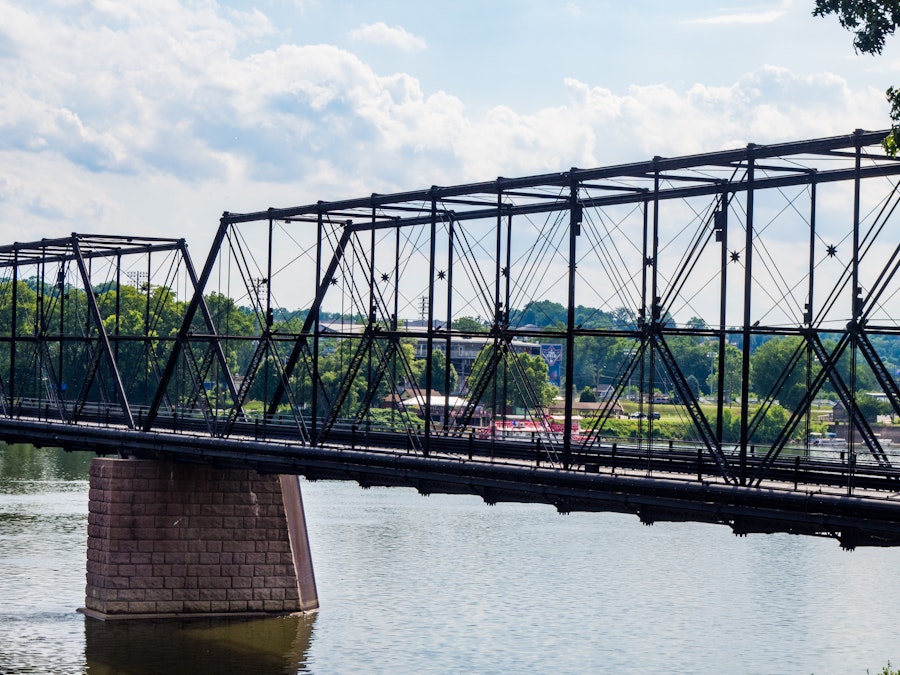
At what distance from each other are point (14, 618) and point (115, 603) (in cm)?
282

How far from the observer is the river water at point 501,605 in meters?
42.2

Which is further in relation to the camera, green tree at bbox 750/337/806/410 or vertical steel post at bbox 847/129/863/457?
green tree at bbox 750/337/806/410

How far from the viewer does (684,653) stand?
43.2 meters

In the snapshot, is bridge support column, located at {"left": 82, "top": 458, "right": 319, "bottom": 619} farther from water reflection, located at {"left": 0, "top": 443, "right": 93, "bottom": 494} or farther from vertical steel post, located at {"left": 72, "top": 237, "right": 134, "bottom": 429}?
water reflection, located at {"left": 0, "top": 443, "right": 93, "bottom": 494}

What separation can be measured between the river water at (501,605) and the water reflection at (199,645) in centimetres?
8

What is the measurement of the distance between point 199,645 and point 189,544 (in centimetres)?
395

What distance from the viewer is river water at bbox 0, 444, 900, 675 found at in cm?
4225

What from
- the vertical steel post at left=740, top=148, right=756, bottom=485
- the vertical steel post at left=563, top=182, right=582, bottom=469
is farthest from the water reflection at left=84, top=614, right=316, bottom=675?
the vertical steel post at left=740, top=148, right=756, bottom=485

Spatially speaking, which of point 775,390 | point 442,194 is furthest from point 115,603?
point 775,390

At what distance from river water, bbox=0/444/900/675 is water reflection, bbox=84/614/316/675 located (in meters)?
0.08

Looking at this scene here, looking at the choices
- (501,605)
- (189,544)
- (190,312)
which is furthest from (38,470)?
(501,605)

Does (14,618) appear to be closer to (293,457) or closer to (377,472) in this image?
(293,457)

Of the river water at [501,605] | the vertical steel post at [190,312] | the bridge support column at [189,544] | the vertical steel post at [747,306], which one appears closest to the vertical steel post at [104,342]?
the vertical steel post at [190,312]

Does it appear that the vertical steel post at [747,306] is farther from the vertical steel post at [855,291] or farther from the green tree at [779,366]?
the green tree at [779,366]
